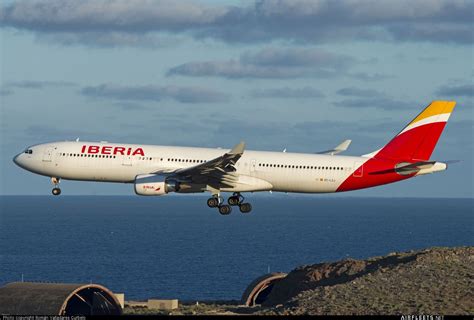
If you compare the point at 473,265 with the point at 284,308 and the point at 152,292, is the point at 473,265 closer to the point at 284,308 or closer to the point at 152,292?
the point at 284,308

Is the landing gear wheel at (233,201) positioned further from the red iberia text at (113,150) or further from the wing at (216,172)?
the red iberia text at (113,150)

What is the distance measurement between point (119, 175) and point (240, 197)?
37.5 feet

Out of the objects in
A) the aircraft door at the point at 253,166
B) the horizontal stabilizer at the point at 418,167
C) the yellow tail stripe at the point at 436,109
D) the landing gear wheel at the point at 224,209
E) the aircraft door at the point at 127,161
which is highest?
the yellow tail stripe at the point at 436,109

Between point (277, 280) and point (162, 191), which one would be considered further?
point (277, 280)

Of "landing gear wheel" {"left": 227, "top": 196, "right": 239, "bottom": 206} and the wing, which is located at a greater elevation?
the wing

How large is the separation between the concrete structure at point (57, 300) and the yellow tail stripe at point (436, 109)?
33.1 meters

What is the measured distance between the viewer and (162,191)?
77.6 metres

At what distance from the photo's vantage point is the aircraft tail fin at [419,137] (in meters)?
80.9

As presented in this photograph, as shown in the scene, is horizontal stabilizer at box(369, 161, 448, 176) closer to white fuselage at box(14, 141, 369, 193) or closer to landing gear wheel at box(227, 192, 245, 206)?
white fuselage at box(14, 141, 369, 193)

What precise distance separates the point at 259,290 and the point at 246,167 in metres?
15.1

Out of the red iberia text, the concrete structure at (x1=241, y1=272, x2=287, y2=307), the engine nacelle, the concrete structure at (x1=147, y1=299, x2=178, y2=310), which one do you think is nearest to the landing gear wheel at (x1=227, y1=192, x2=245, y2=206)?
the engine nacelle

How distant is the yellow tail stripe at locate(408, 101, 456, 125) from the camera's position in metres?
83.2

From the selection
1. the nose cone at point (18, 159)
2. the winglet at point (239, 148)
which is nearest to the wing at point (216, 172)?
the winglet at point (239, 148)

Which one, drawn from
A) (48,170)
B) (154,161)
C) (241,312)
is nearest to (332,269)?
(241,312)
